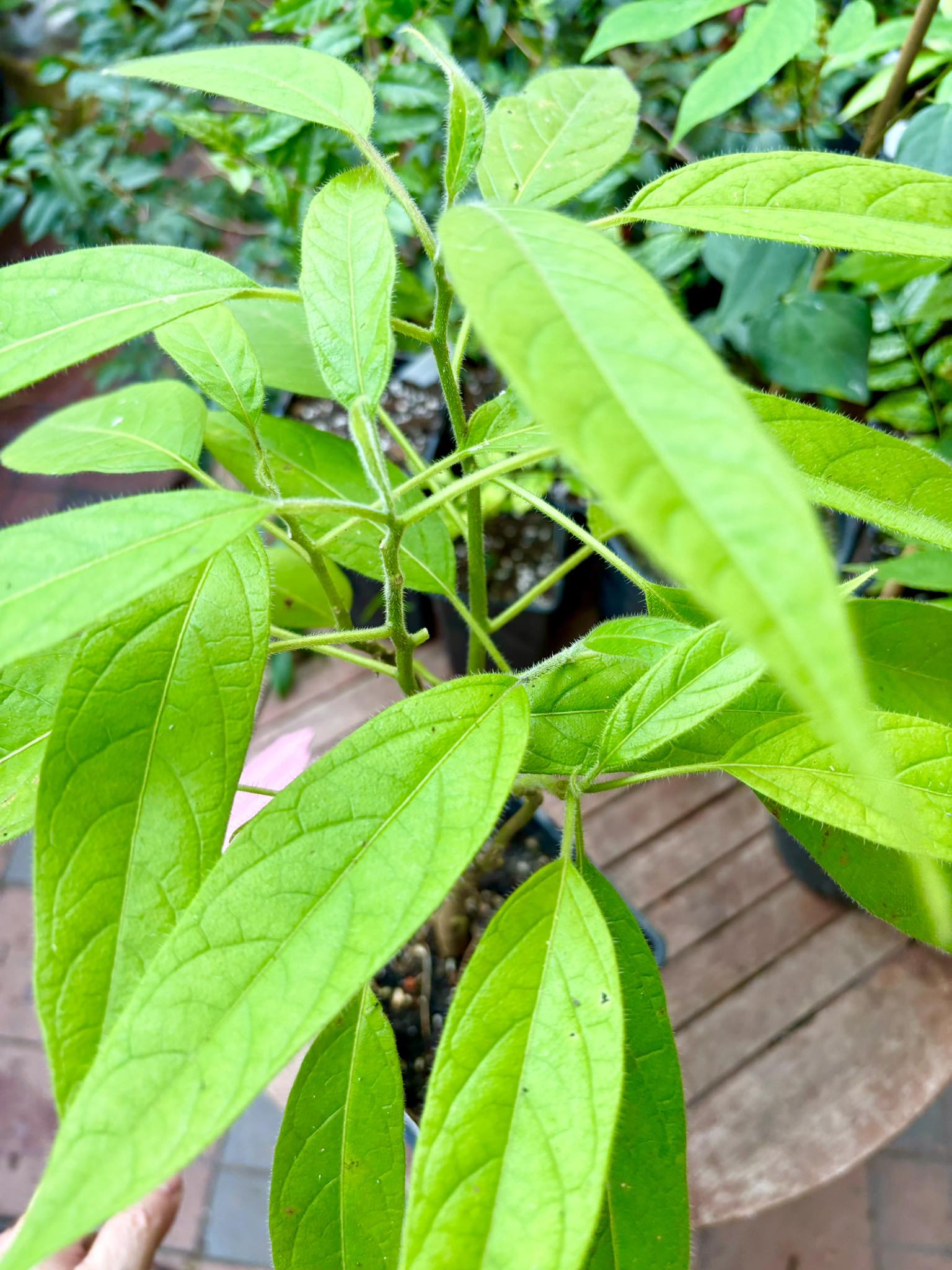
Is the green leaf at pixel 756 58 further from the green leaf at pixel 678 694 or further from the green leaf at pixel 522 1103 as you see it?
the green leaf at pixel 522 1103

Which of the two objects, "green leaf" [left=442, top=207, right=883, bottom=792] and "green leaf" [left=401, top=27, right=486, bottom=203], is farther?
"green leaf" [left=401, top=27, right=486, bottom=203]

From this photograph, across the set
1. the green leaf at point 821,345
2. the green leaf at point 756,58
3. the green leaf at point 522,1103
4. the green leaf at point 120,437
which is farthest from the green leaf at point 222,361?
the green leaf at point 821,345

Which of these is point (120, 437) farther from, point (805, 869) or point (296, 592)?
point (805, 869)

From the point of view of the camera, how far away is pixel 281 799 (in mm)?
302

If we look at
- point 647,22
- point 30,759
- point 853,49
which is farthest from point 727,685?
point 853,49

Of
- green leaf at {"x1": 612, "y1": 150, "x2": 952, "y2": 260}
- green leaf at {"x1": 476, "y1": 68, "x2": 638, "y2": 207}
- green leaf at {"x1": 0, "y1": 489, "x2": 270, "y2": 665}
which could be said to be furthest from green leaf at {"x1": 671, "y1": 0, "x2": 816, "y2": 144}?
green leaf at {"x1": 0, "y1": 489, "x2": 270, "y2": 665}

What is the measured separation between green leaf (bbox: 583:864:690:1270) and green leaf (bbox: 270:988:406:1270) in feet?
0.34

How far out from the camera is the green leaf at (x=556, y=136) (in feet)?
1.34

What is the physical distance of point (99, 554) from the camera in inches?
9.8

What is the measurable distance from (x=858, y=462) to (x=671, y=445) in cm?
22

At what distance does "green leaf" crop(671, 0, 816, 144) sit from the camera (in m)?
0.59

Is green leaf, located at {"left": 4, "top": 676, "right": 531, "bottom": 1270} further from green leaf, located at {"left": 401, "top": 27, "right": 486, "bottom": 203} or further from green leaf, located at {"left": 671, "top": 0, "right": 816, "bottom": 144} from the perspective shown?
Answer: green leaf, located at {"left": 671, "top": 0, "right": 816, "bottom": 144}

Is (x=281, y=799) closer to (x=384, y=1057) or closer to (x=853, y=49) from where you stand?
(x=384, y=1057)

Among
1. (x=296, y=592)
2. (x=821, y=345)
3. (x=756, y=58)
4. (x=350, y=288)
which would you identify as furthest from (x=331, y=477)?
(x=821, y=345)
